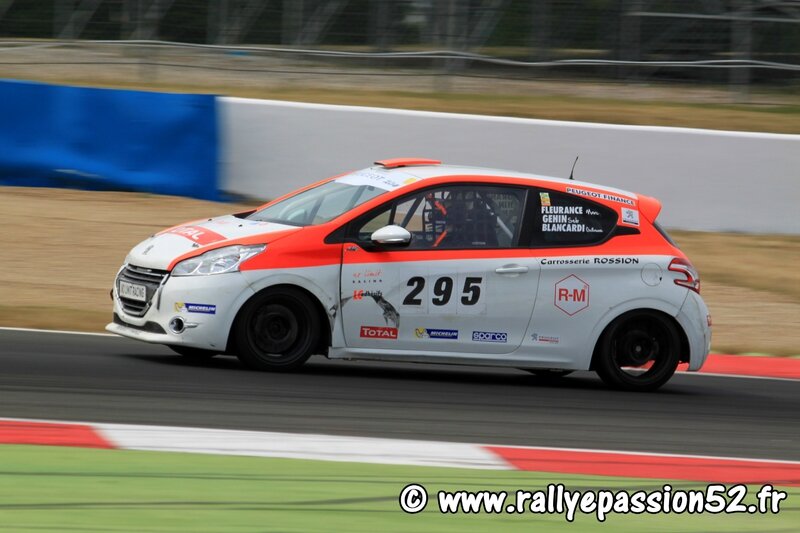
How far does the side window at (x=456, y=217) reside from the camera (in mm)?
8688

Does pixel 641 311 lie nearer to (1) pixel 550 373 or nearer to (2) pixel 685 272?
(2) pixel 685 272

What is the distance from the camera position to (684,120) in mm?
18703

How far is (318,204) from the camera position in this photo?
8.98 metres

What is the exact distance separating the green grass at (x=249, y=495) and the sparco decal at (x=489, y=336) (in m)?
2.43

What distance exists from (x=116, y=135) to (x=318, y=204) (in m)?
7.35

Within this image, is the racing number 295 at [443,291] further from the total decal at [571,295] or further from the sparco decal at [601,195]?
the sparco decal at [601,195]

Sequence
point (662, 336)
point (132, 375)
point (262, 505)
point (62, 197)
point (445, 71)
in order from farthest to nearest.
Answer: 1. point (445, 71)
2. point (62, 197)
3. point (662, 336)
4. point (132, 375)
5. point (262, 505)

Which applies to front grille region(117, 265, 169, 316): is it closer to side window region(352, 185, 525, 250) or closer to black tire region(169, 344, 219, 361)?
black tire region(169, 344, 219, 361)

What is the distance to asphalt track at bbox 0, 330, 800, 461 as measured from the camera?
7219 millimetres

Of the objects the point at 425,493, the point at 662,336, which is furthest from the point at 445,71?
the point at 425,493

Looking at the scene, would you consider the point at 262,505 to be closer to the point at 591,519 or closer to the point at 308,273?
the point at 591,519

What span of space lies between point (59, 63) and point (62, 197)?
3.99m

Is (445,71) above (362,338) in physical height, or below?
above

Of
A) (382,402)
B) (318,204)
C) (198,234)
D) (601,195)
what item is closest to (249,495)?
(382,402)
